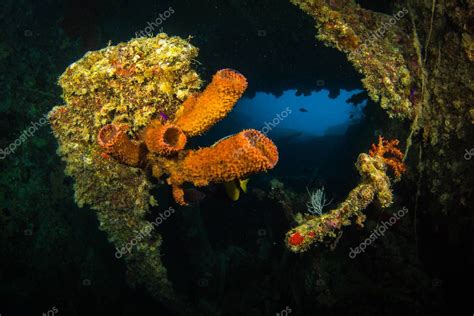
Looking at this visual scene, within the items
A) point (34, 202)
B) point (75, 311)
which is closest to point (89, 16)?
point (34, 202)

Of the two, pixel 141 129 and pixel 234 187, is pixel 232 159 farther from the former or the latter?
pixel 141 129

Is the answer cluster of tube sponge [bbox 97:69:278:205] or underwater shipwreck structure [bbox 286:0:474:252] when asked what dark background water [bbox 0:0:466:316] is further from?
cluster of tube sponge [bbox 97:69:278:205]

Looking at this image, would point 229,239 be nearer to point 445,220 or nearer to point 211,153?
point 445,220

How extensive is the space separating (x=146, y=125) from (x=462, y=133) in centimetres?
340

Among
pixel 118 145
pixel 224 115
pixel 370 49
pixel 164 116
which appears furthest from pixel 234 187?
pixel 370 49

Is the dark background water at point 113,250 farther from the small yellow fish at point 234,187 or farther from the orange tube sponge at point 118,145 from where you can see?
the orange tube sponge at point 118,145

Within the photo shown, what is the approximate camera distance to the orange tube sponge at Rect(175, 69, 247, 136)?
105 inches

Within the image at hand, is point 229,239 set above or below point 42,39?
below

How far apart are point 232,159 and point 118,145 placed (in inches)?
39.7

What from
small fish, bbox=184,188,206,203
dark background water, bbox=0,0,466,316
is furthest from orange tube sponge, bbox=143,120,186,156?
dark background water, bbox=0,0,466,316

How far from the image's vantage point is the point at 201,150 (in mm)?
2875

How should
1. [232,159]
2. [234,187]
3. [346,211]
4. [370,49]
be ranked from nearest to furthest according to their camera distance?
[232,159]
[234,187]
[346,211]
[370,49]

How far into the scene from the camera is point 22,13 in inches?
248

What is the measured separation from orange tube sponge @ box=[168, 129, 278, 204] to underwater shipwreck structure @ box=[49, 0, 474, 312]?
0.04ft
